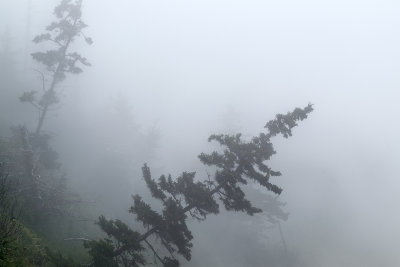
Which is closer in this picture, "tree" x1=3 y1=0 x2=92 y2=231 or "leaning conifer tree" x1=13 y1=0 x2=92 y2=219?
"tree" x1=3 y1=0 x2=92 y2=231

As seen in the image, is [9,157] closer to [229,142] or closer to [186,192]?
[186,192]

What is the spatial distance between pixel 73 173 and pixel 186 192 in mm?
29846

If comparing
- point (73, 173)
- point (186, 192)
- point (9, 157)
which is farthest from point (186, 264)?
point (186, 192)

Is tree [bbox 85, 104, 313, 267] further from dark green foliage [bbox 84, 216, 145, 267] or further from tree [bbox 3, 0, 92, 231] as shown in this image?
tree [bbox 3, 0, 92, 231]

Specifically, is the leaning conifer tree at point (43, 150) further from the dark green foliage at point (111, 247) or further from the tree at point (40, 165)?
the dark green foliage at point (111, 247)

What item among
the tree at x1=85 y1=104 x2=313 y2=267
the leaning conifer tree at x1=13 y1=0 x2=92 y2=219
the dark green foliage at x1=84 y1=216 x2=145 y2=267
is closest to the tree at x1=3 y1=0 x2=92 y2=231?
the leaning conifer tree at x1=13 y1=0 x2=92 y2=219

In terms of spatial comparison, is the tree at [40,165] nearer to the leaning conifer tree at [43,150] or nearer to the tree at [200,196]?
the leaning conifer tree at [43,150]

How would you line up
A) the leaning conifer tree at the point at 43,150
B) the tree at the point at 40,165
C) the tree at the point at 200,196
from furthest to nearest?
1. the leaning conifer tree at the point at 43,150
2. the tree at the point at 40,165
3. the tree at the point at 200,196

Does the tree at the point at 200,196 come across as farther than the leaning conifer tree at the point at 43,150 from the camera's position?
No

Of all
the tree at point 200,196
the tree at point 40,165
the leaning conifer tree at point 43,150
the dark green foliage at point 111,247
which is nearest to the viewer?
the dark green foliage at point 111,247

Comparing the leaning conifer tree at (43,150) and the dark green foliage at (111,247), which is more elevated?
the leaning conifer tree at (43,150)

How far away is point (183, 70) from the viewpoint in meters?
142

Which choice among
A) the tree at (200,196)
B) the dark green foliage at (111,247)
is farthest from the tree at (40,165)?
the tree at (200,196)

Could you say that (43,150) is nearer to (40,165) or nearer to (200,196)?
(40,165)
